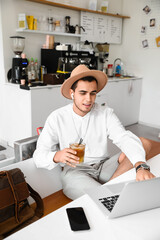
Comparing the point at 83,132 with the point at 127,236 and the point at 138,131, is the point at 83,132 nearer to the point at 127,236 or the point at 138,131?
the point at 127,236

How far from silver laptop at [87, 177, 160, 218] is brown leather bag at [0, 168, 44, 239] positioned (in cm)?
44

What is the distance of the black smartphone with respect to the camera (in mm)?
833

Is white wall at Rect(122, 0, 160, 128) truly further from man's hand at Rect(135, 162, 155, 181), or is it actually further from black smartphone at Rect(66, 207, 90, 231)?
black smartphone at Rect(66, 207, 90, 231)

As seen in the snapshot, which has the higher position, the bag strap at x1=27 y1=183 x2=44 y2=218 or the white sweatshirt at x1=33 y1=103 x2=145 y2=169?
the white sweatshirt at x1=33 y1=103 x2=145 y2=169

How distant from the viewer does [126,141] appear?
158 cm

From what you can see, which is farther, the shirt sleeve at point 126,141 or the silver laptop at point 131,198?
the shirt sleeve at point 126,141

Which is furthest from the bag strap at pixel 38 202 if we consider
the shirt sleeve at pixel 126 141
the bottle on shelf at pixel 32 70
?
the bottle on shelf at pixel 32 70

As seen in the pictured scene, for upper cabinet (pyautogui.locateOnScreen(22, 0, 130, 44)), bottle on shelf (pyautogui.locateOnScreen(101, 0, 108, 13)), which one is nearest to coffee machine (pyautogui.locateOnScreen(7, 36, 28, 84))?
upper cabinet (pyautogui.locateOnScreen(22, 0, 130, 44))

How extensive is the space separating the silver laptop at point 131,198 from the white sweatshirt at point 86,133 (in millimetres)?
545

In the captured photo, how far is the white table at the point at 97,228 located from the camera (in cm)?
80

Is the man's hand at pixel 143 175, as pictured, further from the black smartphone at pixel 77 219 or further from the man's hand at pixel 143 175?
the black smartphone at pixel 77 219

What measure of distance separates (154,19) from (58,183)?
12.6ft

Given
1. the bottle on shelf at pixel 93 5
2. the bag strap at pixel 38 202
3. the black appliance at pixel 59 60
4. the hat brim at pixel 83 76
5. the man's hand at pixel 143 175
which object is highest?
the bottle on shelf at pixel 93 5

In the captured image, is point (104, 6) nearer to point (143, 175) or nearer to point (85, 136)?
point (85, 136)
